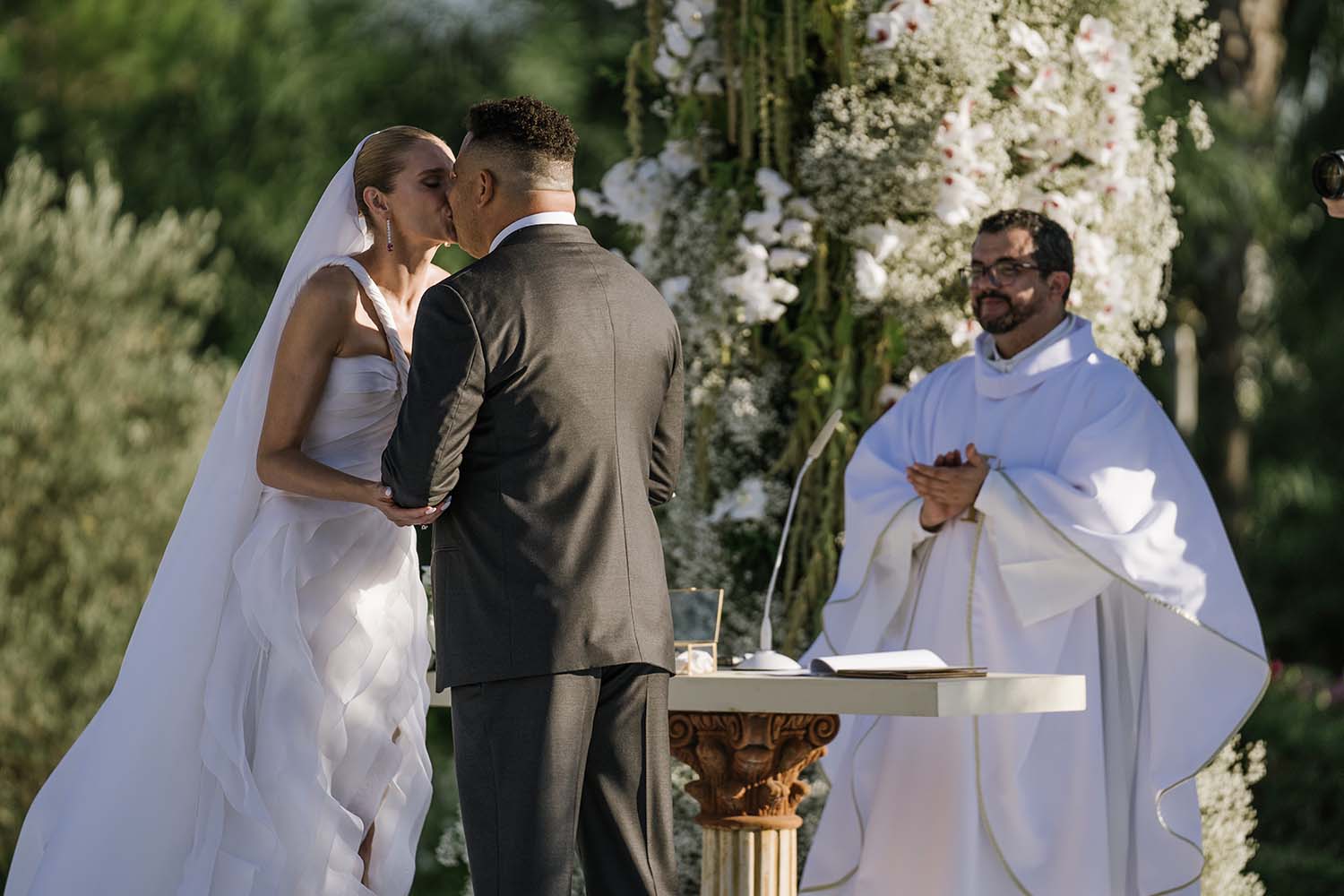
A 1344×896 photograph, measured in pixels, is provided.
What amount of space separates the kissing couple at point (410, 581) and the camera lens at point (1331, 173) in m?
1.63

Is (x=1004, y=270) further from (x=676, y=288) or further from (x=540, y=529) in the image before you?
(x=540, y=529)

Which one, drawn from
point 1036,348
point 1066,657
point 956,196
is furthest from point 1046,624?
point 956,196

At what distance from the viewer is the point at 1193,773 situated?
478cm

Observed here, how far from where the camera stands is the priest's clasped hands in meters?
4.88

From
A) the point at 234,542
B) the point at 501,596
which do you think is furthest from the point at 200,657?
the point at 501,596

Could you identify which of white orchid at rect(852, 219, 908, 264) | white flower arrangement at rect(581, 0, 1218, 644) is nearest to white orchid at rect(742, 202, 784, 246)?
white flower arrangement at rect(581, 0, 1218, 644)

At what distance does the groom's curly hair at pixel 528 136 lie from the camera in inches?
130

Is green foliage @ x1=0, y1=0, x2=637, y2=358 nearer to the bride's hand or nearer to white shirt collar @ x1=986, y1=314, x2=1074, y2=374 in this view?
white shirt collar @ x1=986, y1=314, x2=1074, y2=374

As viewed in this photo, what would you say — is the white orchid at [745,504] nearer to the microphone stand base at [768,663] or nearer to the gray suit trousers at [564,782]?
the microphone stand base at [768,663]

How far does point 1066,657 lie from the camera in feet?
16.1

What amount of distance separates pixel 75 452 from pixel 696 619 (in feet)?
23.9

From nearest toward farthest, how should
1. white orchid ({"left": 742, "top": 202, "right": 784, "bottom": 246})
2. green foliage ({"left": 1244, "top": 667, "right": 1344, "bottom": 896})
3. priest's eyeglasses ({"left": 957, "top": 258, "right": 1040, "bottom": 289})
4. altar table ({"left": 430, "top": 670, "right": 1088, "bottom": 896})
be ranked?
altar table ({"left": 430, "top": 670, "right": 1088, "bottom": 896}), priest's eyeglasses ({"left": 957, "top": 258, "right": 1040, "bottom": 289}), white orchid ({"left": 742, "top": 202, "right": 784, "bottom": 246}), green foliage ({"left": 1244, "top": 667, "right": 1344, "bottom": 896})

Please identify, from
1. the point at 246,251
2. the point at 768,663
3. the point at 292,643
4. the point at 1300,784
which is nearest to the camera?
the point at 292,643

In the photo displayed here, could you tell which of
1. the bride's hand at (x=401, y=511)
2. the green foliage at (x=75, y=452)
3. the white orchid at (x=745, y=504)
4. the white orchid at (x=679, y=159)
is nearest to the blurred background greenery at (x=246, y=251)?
the green foliage at (x=75, y=452)
